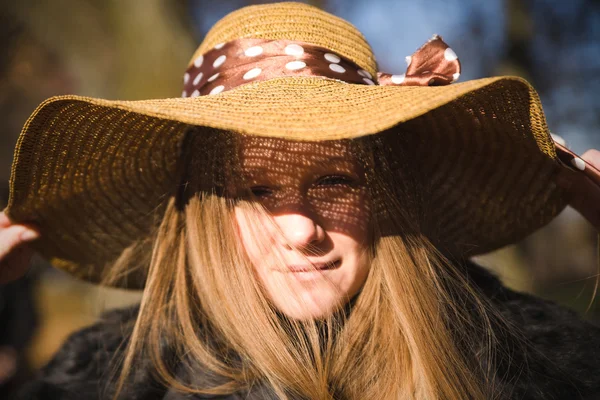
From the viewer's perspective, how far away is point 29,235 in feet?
3.76

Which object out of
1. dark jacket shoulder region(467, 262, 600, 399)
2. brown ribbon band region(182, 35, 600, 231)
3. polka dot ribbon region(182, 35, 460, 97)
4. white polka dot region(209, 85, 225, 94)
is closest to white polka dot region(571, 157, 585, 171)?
brown ribbon band region(182, 35, 600, 231)

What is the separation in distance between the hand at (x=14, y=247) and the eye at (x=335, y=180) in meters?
0.74

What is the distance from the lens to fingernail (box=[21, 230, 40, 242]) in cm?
113

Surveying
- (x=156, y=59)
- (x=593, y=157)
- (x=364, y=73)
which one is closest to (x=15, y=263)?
(x=364, y=73)

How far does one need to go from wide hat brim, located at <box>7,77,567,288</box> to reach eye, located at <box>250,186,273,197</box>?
18 cm

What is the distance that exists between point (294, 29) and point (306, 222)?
0.41 metres

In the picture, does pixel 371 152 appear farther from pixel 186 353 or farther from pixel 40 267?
pixel 40 267

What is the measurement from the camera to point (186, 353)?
44.3 inches

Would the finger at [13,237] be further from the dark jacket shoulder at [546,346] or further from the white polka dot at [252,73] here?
the dark jacket shoulder at [546,346]

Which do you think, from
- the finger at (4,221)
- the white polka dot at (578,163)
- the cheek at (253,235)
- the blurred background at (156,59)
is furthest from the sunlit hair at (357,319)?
the blurred background at (156,59)

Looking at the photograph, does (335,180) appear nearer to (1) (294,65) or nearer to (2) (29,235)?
(1) (294,65)

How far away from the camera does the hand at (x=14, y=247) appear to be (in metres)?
1.10

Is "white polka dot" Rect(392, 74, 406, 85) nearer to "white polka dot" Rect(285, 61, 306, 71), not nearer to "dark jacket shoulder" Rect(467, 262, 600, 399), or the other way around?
"white polka dot" Rect(285, 61, 306, 71)

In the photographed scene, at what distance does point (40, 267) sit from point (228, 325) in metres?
3.36
